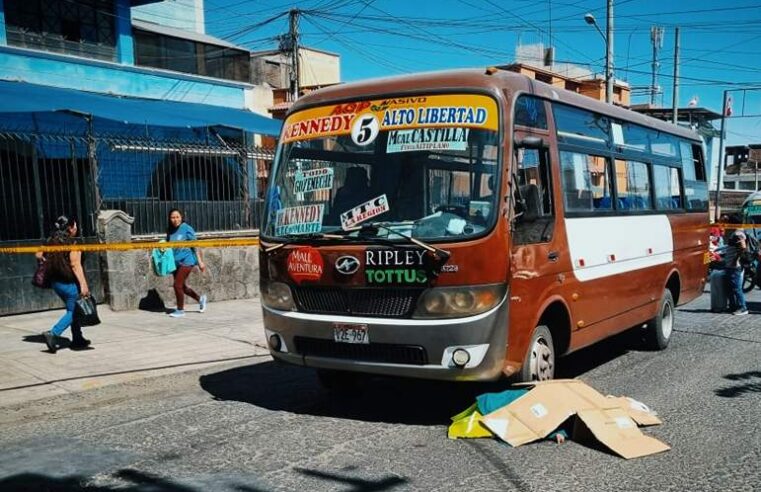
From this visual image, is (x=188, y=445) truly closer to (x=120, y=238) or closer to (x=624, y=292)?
(x=624, y=292)

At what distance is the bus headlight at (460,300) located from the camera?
5.23 metres

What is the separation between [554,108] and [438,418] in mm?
2919

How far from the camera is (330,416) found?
601cm

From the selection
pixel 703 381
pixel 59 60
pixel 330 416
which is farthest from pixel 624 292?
pixel 59 60

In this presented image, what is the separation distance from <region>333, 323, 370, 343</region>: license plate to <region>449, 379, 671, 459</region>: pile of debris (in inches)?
37.8

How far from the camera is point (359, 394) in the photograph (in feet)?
22.2

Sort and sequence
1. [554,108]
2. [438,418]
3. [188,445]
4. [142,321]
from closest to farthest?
1. [188,445]
2. [438,418]
3. [554,108]
4. [142,321]

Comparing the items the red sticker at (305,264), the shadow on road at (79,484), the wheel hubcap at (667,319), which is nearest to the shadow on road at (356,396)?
the red sticker at (305,264)

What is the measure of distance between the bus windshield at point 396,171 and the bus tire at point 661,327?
457cm

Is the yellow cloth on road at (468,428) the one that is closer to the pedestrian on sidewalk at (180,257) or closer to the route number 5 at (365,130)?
the route number 5 at (365,130)

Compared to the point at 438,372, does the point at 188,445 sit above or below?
below

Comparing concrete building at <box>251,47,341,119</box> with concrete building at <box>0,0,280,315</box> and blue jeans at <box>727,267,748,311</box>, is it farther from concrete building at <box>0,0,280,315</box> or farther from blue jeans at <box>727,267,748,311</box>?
blue jeans at <box>727,267,748,311</box>

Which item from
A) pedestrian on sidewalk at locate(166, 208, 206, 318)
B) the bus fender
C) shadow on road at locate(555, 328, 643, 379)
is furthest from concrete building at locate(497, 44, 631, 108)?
shadow on road at locate(555, 328, 643, 379)

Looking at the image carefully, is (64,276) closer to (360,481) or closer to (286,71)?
(360,481)
